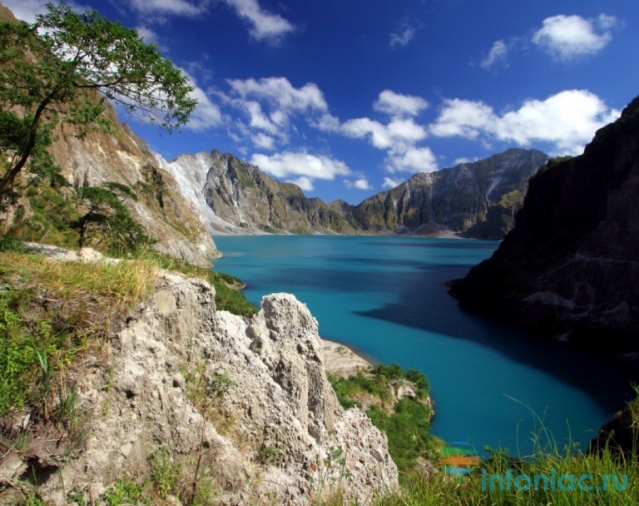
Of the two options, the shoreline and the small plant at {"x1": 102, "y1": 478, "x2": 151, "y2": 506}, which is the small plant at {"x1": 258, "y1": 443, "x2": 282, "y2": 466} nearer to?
the small plant at {"x1": 102, "y1": 478, "x2": 151, "y2": 506}

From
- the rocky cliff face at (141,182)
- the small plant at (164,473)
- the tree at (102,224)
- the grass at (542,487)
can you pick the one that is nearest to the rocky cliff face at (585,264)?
the grass at (542,487)

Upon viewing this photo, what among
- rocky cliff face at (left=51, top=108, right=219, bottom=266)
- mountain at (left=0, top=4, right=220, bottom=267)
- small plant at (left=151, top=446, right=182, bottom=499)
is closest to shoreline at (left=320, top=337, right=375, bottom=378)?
small plant at (left=151, top=446, right=182, bottom=499)

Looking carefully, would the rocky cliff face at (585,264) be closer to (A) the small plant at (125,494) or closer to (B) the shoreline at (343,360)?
(B) the shoreline at (343,360)

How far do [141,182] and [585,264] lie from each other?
73.0 metres

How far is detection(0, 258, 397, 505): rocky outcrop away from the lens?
382 centimetres

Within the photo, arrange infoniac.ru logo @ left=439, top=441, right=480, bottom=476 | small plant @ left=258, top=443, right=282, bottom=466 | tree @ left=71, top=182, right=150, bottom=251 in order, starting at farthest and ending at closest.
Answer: tree @ left=71, top=182, right=150, bottom=251
small plant @ left=258, top=443, right=282, bottom=466
infoniac.ru logo @ left=439, top=441, right=480, bottom=476

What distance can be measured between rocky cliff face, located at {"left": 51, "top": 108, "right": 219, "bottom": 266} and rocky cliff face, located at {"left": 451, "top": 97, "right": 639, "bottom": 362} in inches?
1886

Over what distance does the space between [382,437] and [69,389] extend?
7247 mm

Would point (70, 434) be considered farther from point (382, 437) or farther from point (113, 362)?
point (382, 437)

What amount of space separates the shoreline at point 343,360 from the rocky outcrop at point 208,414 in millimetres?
12527

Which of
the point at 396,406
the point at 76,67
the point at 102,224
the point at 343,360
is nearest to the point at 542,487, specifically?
the point at 76,67

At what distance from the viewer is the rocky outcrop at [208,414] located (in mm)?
3820

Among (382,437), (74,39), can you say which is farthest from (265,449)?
(74,39)

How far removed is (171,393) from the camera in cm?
460
